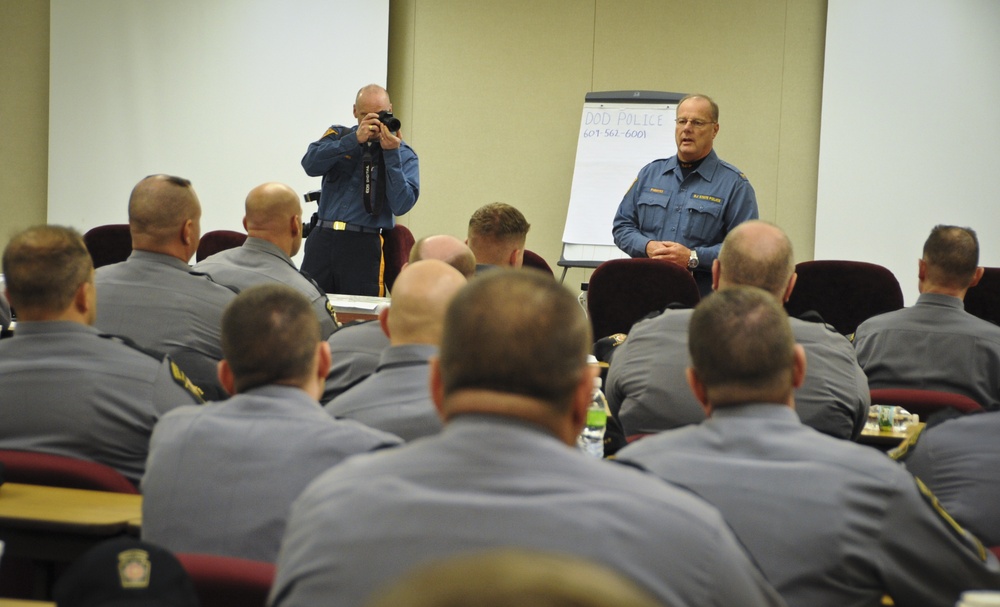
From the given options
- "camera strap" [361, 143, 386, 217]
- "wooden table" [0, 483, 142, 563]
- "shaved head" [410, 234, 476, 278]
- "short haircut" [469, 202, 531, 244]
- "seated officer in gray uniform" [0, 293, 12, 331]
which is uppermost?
"camera strap" [361, 143, 386, 217]

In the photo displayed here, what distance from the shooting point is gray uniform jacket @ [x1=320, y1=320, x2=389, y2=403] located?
9.93 ft

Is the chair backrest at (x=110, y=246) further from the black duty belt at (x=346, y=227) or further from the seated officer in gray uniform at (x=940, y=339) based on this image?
the seated officer in gray uniform at (x=940, y=339)

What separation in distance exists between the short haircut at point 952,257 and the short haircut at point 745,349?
81.7 inches

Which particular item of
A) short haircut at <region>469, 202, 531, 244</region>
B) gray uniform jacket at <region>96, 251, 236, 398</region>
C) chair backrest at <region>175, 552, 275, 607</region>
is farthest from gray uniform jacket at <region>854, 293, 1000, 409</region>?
chair backrest at <region>175, 552, 275, 607</region>

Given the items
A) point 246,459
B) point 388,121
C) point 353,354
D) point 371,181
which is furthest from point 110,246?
point 246,459

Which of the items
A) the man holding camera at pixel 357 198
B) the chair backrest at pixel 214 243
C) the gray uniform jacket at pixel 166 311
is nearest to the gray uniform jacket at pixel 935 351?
the gray uniform jacket at pixel 166 311

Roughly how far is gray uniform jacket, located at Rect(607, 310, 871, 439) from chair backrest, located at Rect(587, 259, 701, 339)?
134cm

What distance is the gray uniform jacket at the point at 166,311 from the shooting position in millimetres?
3254

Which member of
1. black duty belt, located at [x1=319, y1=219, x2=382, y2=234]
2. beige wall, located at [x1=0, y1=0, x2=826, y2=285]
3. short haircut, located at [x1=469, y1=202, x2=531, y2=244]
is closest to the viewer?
short haircut, located at [x1=469, y1=202, x2=531, y2=244]

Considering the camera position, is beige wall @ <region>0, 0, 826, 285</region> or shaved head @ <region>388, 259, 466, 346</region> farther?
beige wall @ <region>0, 0, 826, 285</region>

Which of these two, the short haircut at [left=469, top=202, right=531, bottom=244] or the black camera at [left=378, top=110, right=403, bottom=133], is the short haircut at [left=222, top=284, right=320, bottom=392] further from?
the black camera at [left=378, top=110, right=403, bottom=133]

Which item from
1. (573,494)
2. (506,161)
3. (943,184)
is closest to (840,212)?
(943,184)

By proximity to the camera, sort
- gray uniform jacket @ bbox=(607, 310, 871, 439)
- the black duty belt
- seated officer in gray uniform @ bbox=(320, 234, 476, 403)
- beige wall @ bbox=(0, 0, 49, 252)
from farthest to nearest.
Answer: beige wall @ bbox=(0, 0, 49, 252) → the black duty belt → seated officer in gray uniform @ bbox=(320, 234, 476, 403) → gray uniform jacket @ bbox=(607, 310, 871, 439)

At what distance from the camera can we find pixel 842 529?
1.64 metres
